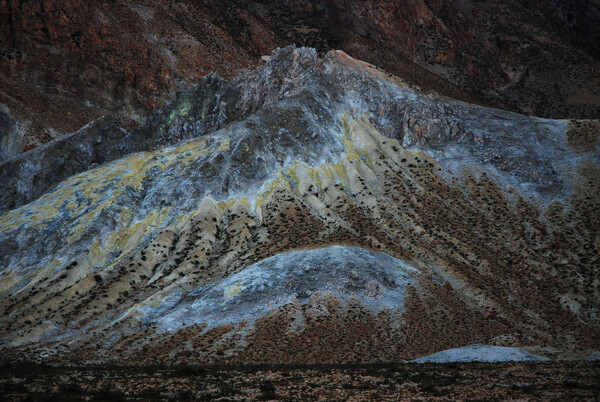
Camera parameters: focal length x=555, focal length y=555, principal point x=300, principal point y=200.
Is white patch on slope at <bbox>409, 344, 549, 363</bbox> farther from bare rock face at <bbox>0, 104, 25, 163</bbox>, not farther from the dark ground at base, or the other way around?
bare rock face at <bbox>0, 104, 25, 163</bbox>

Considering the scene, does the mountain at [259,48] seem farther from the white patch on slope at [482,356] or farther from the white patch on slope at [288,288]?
the white patch on slope at [482,356]

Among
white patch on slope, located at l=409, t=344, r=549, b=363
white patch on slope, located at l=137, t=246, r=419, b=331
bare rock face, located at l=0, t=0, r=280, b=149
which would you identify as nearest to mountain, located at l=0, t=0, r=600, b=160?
bare rock face, located at l=0, t=0, r=280, b=149

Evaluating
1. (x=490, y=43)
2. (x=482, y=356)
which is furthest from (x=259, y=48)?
(x=482, y=356)

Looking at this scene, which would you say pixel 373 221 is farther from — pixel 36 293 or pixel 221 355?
pixel 36 293

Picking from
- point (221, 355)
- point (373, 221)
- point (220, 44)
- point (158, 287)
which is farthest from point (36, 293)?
point (220, 44)

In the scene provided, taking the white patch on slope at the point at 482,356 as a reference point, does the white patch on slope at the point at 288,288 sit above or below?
above

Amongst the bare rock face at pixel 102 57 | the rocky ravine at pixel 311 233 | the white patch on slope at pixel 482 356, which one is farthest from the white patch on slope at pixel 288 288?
the bare rock face at pixel 102 57
